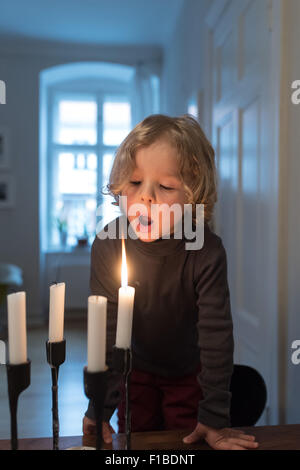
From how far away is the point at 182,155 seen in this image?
0.79m

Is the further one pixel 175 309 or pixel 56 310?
pixel 175 309

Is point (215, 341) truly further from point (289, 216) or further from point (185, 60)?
point (185, 60)

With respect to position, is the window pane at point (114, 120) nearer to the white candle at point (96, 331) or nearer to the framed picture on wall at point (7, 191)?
the framed picture on wall at point (7, 191)

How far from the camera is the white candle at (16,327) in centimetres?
47

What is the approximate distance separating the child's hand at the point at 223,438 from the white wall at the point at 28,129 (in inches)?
173

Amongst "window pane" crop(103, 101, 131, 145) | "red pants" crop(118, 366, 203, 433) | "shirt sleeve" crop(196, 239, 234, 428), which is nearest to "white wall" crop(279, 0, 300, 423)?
"red pants" crop(118, 366, 203, 433)

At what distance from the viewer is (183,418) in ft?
3.18

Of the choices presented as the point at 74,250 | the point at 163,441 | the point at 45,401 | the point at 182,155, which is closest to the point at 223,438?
the point at 163,441

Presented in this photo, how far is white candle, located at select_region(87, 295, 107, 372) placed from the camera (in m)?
0.46

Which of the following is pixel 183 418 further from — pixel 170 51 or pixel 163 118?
pixel 170 51

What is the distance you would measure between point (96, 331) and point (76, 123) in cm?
517

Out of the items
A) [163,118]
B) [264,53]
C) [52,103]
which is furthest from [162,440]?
[52,103]

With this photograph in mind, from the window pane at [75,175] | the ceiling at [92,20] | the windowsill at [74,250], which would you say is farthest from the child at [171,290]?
the window pane at [75,175]
